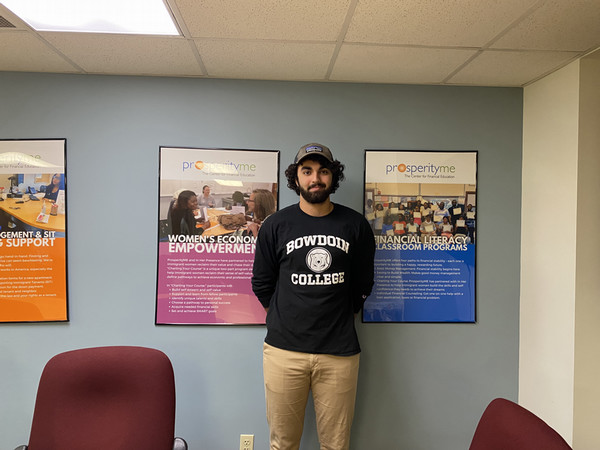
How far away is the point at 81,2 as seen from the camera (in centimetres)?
145

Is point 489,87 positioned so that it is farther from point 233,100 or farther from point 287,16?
point 233,100

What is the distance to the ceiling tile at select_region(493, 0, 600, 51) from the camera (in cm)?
138

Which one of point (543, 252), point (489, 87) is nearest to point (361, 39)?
point (489, 87)

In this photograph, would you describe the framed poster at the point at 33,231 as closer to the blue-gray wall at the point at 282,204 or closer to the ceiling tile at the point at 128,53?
the blue-gray wall at the point at 282,204

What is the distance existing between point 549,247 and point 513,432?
4.19 feet

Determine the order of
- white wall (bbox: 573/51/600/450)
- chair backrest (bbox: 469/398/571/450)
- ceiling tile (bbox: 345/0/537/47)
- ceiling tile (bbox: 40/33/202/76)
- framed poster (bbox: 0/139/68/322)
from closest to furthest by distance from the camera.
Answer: chair backrest (bbox: 469/398/571/450) → ceiling tile (bbox: 345/0/537/47) → ceiling tile (bbox: 40/33/202/76) → white wall (bbox: 573/51/600/450) → framed poster (bbox: 0/139/68/322)

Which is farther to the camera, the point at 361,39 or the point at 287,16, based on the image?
the point at 361,39

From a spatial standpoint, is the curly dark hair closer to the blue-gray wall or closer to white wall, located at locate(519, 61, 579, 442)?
the blue-gray wall

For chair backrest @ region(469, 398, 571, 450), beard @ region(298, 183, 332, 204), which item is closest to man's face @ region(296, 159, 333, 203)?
beard @ region(298, 183, 332, 204)

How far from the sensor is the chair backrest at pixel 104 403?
144 centimetres

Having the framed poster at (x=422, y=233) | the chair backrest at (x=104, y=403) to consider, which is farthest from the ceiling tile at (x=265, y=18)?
the chair backrest at (x=104, y=403)

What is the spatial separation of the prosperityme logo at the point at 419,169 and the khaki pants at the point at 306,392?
114 centimetres

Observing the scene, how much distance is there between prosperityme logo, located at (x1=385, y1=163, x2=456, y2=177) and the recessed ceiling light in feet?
4.55

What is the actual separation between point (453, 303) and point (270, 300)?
1.15 m
